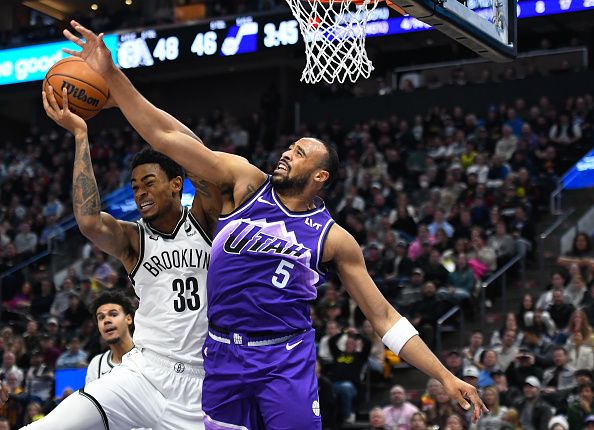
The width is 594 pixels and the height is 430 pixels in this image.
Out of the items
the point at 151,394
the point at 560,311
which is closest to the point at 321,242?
the point at 151,394

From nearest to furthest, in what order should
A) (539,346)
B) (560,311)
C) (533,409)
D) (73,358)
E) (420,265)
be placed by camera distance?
(533,409) < (539,346) < (560,311) < (73,358) < (420,265)

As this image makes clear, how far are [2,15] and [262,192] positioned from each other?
84.9 feet

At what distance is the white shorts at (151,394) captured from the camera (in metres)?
5.52

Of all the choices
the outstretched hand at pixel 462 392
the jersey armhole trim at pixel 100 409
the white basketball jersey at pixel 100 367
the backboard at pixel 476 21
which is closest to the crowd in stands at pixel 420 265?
the backboard at pixel 476 21

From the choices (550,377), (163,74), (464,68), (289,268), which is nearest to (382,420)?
(550,377)

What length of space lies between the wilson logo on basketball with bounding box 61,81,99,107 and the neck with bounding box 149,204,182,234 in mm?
705

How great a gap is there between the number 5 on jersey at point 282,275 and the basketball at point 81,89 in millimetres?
1399

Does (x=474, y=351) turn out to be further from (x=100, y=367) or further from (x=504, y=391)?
(x=100, y=367)

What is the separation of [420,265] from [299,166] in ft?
31.7

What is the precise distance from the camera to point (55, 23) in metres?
26.7

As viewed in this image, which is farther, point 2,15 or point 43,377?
point 2,15

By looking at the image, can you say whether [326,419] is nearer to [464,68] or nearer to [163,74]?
[464,68]

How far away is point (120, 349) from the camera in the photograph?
7.00 m

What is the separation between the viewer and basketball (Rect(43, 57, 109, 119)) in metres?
5.74
